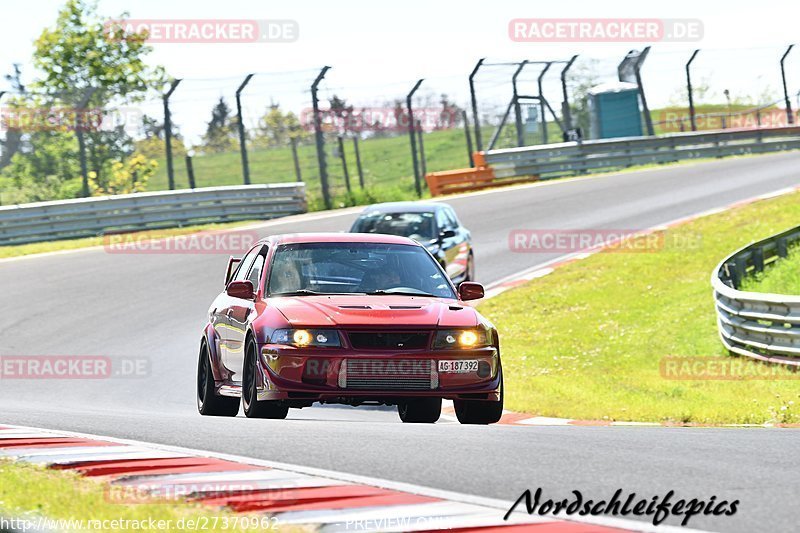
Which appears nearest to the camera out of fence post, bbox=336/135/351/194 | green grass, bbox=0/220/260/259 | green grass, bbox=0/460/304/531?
green grass, bbox=0/460/304/531

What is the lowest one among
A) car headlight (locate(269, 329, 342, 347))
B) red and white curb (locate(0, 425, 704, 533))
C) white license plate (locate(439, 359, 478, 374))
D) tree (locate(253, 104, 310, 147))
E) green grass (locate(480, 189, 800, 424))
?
green grass (locate(480, 189, 800, 424))

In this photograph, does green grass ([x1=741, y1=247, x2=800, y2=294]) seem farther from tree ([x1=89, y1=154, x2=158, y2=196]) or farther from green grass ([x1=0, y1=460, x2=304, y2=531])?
tree ([x1=89, y1=154, x2=158, y2=196])

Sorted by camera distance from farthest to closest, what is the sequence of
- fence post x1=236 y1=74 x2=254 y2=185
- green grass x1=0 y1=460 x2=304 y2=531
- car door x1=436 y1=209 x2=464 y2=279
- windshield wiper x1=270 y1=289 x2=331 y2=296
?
1. fence post x1=236 y1=74 x2=254 y2=185
2. car door x1=436 y1=209 x2=464 y2=279
3. windshield wiper x1=270 y1=289 x2=331 y2=296
4. green grass x1=0 y1=460 x2=304 y2=531

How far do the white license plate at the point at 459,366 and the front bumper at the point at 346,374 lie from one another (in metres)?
0.03

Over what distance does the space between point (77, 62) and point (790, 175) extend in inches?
887

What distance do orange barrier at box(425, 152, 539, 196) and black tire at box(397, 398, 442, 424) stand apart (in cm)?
2344

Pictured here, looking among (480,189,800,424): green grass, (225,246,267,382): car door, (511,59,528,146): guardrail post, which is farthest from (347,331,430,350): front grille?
(511,59,528,146): guardrail post

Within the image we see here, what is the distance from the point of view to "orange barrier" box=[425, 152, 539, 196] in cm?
3359

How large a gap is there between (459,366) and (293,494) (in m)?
3.53

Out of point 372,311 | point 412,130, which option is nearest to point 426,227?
point 372,311

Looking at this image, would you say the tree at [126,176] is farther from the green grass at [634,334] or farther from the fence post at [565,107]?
the green grass at [634,334]

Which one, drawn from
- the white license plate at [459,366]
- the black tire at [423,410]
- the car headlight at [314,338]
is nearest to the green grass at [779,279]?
the black tire at [423,410]

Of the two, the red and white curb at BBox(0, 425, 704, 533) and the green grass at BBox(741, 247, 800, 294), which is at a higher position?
the red and white curb at BBox(0, 425, 704, 533)

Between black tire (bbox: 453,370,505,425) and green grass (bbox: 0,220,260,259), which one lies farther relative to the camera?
green grass (bbox: 0,220,260,259)
